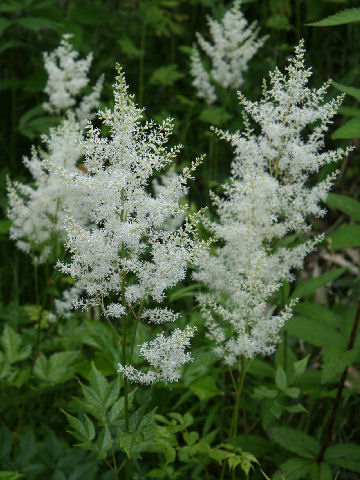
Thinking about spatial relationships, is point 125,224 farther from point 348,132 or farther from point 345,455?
point 345,455

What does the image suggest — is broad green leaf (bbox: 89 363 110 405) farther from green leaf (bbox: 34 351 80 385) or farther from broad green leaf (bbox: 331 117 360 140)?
broad green leaf (bbox: 331 117 360 140)

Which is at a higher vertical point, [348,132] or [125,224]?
[348,132]

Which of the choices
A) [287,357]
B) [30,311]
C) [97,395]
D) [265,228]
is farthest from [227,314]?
[30,311]

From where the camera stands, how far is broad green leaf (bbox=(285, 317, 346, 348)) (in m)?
3.18

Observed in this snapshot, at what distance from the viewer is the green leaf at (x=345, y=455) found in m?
3.16

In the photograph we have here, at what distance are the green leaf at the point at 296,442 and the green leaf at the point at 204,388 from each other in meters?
0.44

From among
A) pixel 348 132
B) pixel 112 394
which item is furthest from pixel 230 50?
pixel 112 394

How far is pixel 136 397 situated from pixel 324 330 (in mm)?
1240

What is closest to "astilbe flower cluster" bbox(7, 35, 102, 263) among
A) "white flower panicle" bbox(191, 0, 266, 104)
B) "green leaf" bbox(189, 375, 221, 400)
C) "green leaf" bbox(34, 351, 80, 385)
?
"green leaf" bbox(34, 351, 80, 385)

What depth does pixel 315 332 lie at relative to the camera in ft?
10.6

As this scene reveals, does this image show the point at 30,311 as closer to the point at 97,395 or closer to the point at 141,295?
the point at 97,395

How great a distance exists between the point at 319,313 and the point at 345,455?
0.81 meters

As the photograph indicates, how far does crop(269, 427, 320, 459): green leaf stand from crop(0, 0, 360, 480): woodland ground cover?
0.01 metres

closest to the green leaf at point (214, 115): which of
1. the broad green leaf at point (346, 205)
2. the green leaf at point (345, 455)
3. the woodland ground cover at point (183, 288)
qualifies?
the woodland ground cover at point (183, 288)
